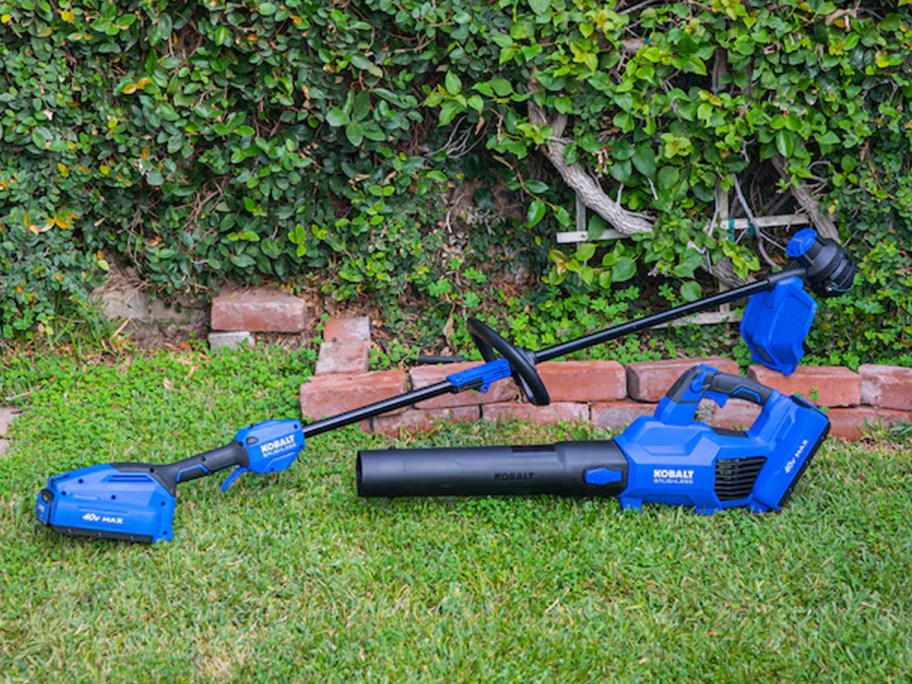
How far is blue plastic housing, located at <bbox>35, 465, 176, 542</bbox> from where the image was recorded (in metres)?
2.68

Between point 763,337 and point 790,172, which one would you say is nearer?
point 763,337

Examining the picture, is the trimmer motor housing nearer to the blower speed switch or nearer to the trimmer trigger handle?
the blower speed switch

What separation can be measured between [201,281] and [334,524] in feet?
4.94

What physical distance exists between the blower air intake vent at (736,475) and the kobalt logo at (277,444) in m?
1.33

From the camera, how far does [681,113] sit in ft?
11.6

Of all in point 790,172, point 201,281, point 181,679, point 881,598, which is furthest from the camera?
point 201,281

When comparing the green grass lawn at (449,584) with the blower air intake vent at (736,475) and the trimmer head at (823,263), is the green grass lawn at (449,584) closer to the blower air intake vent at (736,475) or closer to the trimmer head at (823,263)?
the blower air intake vent at (736,475)

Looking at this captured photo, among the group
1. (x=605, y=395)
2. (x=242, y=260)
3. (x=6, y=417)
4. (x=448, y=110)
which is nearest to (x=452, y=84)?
(x=448, y=110)

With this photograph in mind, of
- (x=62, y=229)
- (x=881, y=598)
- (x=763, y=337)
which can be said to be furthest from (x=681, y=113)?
(x=62, y=229)

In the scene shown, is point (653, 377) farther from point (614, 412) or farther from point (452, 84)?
point (452, 84)

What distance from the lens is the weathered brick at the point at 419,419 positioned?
349 centimetres

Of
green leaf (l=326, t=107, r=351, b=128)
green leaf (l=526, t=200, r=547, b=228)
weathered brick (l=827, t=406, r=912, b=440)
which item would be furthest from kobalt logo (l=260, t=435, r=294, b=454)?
weathered brick (l=827, t=406, r=912, b=440)

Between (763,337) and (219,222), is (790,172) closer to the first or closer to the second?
(763,337)

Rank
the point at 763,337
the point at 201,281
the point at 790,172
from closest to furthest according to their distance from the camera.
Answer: the point at 763,337, the point at 790,172, the point at 201,281
